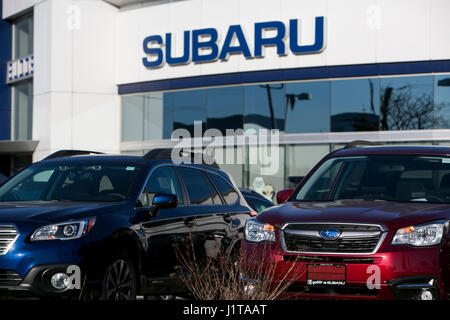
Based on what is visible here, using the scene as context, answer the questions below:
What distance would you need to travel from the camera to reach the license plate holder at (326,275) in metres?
6.60

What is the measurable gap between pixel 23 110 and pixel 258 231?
3248cm

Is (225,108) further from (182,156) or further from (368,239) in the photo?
(368,239)

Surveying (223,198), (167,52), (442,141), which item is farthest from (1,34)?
(223,198)

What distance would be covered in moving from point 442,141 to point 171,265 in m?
19.6

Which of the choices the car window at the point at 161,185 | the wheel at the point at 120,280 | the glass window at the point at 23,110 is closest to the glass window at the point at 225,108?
the glass window at the point at 23,110

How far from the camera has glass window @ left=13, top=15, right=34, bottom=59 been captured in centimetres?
3703

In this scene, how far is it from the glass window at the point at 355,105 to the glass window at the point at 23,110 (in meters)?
16.0

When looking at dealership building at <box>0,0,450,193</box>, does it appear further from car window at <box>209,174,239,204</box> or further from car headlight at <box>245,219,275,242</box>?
car headlight at <box>245,219,275,242</box>

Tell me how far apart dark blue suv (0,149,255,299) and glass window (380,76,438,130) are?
17.4m

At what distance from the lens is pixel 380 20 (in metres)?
27.1

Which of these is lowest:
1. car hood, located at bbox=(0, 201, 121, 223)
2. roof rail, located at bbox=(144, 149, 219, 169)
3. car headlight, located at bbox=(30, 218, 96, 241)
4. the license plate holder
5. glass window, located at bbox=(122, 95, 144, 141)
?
the license plate holder

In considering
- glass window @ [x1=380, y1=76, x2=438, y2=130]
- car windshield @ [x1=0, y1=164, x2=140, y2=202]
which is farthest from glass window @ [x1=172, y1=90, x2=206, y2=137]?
car windshield @ [x1=0, y1=164, x2=140, y2=202]

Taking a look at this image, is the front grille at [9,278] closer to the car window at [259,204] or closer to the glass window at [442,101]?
the car window at [259,204]

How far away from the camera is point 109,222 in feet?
24.5
